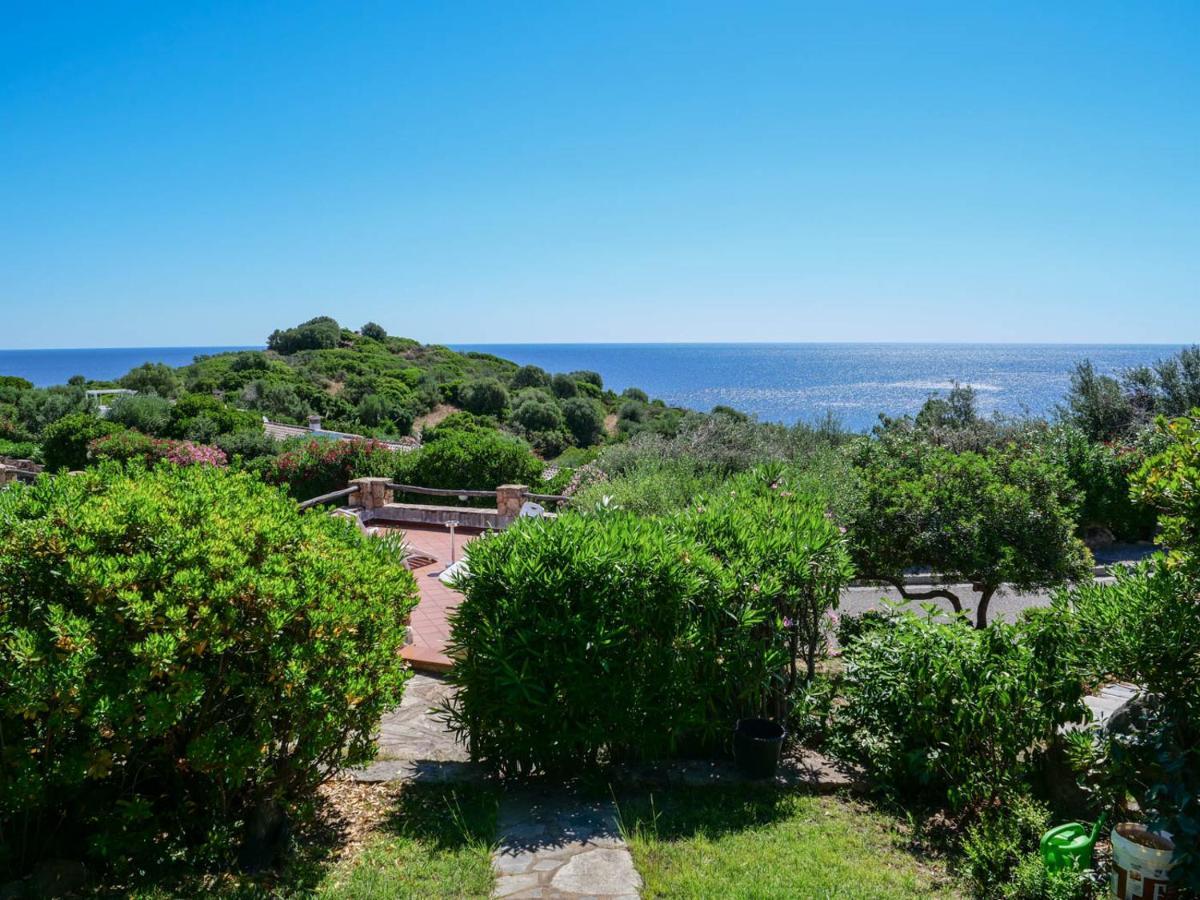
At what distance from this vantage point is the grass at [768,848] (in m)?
3.29

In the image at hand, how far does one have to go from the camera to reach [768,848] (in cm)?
369

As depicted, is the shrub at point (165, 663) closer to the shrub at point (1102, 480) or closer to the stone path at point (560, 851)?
the stone path at point (560, 851)

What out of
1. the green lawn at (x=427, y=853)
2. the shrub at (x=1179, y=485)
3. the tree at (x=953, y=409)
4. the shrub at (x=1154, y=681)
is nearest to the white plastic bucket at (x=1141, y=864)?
the shrub at (x=1154, y=681)

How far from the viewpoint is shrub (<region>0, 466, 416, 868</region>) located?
8.65 ft

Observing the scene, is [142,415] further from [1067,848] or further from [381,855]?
[1067,848]

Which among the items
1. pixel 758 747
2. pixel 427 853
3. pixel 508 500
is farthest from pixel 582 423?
pixel 427 853

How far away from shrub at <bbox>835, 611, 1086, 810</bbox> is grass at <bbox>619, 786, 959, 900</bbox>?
0.46 metres

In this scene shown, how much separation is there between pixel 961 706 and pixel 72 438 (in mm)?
23855

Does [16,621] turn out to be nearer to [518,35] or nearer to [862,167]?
[518,35]

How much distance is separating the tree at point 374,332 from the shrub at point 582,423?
43.0 metres

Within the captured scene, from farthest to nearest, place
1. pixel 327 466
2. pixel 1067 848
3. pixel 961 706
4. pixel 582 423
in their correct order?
pixel 582 423
pixel 327 466
pixel 961 706
pixel 1067 848

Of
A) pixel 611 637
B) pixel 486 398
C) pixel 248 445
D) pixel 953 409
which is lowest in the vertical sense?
pixel 248 445

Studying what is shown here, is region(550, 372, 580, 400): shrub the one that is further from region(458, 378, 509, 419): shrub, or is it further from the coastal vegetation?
Result: the coastal vegetation

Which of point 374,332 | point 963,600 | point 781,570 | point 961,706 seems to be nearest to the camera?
point 961,706
